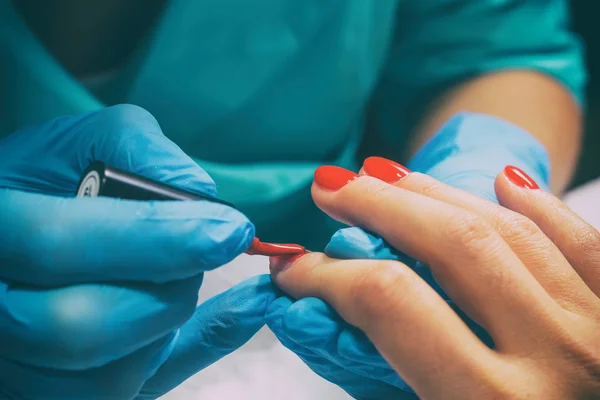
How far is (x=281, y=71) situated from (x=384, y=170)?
248mm

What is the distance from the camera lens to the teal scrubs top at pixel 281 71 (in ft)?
1.99

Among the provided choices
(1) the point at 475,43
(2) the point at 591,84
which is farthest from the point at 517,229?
(2) the point at 591,84

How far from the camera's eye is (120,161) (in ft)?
1.48

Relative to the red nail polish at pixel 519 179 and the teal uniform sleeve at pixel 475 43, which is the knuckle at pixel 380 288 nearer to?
the red nail polish at pixel 519 179

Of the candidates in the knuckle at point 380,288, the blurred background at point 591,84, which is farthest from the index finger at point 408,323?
the blurred background at point 591,84

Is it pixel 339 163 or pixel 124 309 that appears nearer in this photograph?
pixel 124 309

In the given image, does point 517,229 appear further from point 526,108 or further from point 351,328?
point 526,108

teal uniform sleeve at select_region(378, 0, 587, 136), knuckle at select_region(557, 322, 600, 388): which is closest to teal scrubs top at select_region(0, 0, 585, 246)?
teal uniform sleeve at select_region(378, 0, 587, 136)

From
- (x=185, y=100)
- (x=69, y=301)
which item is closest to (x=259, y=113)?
(x=185, y=100)

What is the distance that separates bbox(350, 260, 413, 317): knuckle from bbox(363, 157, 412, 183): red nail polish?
0.11m

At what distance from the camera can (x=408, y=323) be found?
1.27ft

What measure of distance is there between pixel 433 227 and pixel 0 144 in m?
0.39

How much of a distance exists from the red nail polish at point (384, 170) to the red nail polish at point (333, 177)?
0.02 m

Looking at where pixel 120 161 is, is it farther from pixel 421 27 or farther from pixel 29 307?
pixel 421 27
